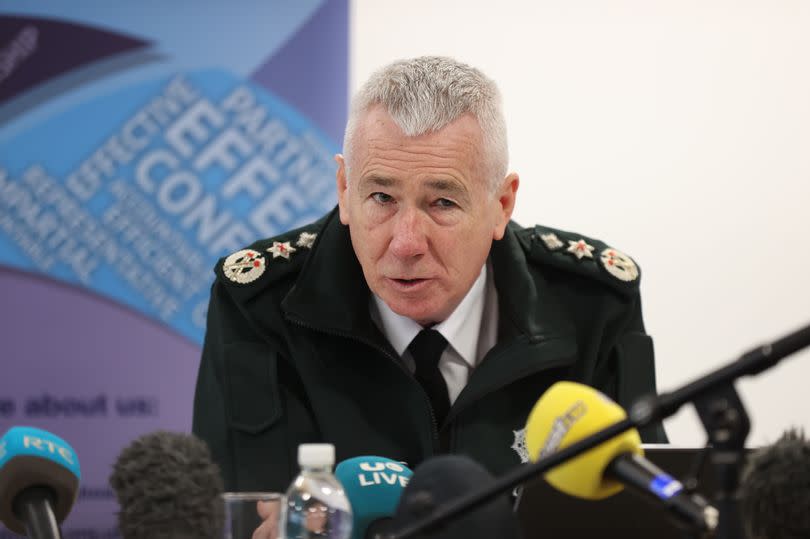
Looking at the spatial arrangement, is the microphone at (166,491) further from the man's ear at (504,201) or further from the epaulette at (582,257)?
the epaulette at (582,257)

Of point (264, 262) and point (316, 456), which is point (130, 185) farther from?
point (316, 456)

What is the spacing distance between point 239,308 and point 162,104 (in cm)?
153

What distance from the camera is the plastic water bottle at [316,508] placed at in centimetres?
132

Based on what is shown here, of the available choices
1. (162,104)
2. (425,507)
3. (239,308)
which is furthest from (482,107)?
(162,104)

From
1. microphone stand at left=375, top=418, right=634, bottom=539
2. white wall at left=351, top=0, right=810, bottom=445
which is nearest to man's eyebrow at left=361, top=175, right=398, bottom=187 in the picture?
microphone stand at left=375, top=418, right=634, bottom=539

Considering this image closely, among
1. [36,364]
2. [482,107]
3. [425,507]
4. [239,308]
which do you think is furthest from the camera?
[36,364]

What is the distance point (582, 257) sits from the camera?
2.35m

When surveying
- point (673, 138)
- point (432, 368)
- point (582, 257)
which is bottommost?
point (432, 368)

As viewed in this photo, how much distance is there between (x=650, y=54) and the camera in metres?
3.71

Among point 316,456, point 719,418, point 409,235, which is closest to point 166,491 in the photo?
point 316,456

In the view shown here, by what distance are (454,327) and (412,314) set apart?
159 millimetres

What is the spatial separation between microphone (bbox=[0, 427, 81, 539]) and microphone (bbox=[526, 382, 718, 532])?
550 mm

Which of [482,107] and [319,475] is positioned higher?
[482,107]

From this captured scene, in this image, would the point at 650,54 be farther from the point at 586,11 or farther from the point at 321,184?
the point at 321,184
